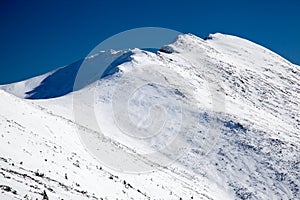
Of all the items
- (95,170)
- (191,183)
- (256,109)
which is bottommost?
(95,170)

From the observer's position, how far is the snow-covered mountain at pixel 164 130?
26.8 metres

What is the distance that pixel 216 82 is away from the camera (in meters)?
70.8

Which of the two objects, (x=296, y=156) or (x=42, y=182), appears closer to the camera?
(x=42, y=182)

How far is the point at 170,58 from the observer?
76.2 m

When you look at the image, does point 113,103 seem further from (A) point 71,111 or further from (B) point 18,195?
(B) point 18,195

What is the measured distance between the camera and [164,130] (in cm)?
5488

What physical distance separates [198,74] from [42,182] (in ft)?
180

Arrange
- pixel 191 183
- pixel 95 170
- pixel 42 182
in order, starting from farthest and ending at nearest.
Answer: pixel 191 183 < pixel 95 170 < pixel 42 182

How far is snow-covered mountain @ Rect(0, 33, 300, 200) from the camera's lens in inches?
1054

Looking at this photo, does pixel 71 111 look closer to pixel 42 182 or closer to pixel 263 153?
pixel 263 153

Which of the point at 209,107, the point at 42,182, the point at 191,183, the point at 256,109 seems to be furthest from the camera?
the point at 256,109

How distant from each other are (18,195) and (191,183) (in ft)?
96.0

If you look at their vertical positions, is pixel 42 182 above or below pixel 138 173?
below

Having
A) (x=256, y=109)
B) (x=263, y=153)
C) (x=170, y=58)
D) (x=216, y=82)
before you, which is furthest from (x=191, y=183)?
(x=170, y=58)
